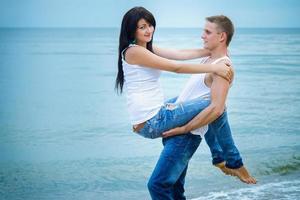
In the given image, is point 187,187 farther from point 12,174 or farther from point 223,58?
point 223,58

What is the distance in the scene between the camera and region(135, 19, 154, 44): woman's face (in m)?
3.55

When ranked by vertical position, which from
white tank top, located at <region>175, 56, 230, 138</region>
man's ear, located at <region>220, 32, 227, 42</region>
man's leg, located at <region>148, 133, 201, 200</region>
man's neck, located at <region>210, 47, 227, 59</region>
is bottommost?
man's leg, located at <region>148, 133, 201, 200</region>

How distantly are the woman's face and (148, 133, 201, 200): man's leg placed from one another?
0.72 metres

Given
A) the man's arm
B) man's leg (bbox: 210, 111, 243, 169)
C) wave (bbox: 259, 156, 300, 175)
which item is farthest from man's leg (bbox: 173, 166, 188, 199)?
wave (bbox: 259, 156, 300, 175)

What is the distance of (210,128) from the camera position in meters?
3.69

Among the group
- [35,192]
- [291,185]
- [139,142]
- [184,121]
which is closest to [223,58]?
[184,121]

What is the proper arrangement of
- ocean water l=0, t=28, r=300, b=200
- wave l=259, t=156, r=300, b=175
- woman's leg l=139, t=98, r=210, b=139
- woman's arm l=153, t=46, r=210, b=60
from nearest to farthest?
woman's leg l=139, t=98, r=210, b=139 → woman's arm l=153, t=46, r=210, b=60 → ocean water l=0, t=28, r=300, b=200 → wave l=259, t=156, r=300, b=175

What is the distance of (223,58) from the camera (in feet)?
12.0

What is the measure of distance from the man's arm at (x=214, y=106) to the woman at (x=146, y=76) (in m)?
0.05

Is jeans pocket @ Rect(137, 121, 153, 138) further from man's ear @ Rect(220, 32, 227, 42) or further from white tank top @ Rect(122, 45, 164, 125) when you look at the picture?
man's ear @ Rect(220, 32, 227, 42)

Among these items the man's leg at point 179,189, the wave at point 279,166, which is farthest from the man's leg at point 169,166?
the wave at point 279,166

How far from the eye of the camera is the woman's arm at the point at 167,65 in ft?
11.3

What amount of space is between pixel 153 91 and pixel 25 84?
2583 cm

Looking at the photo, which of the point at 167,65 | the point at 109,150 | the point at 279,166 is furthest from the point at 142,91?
the point at 109,150
